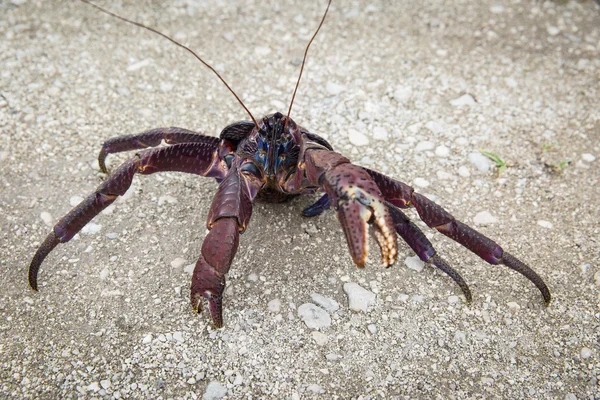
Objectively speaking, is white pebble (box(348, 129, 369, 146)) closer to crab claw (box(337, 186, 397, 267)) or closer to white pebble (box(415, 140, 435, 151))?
white pebble (box(415, 140, 435, 151))

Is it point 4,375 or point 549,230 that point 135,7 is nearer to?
point 4,375

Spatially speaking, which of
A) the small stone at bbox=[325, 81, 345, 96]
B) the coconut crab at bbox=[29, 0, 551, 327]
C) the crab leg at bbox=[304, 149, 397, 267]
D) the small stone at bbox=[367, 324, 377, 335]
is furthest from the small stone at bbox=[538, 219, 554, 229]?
the small stone at bbox=[325, 81, 345, 96]

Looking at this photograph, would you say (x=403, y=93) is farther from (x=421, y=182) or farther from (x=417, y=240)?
(x=417, y=240)

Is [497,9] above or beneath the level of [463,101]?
above

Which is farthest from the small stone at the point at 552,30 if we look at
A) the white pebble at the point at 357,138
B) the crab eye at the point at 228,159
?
the crab eye at the point at 228,159

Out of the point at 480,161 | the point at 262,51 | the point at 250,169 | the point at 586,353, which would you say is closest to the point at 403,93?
the point at 480,161
